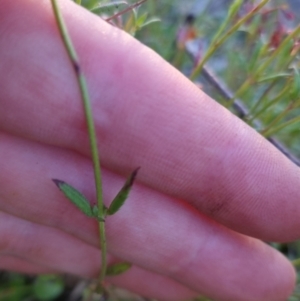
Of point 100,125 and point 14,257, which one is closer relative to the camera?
point 100,125

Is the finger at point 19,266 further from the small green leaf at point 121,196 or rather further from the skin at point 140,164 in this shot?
the small green leaf at point 121,196

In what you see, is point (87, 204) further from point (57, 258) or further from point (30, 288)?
point (30, 288)

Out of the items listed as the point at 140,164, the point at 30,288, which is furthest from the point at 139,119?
the point at 30,288

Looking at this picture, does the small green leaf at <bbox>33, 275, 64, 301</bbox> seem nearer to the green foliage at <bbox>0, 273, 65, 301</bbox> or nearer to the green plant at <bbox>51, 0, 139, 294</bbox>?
the green foliage at <bbox>0, 273, 65, 301</bbox>

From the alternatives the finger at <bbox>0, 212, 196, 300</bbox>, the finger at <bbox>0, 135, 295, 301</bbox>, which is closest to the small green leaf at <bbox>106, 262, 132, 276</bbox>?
the finger at <bbox>0, 135, 295, 301</bbox>

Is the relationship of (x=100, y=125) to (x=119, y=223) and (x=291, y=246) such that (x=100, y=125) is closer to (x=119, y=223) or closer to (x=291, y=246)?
(x=119, y=223)

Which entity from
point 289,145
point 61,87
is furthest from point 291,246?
point 61,87

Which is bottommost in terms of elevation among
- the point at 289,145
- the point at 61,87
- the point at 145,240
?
the point at 145,240

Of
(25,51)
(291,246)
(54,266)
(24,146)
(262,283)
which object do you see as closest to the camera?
(25,51)
